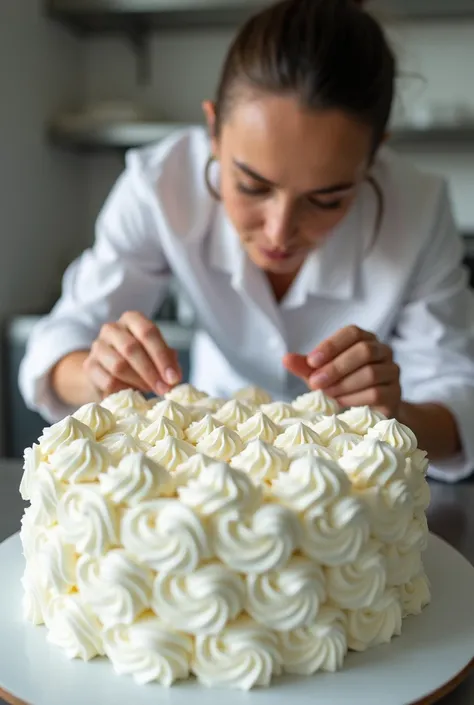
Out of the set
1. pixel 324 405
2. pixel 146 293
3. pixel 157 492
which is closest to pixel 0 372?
pixel 146 293

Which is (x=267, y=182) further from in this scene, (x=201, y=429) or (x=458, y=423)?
(x=458, y=423)

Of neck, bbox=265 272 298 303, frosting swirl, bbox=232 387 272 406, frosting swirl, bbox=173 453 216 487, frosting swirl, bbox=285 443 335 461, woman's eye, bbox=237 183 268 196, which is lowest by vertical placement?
neck, bbox=265 272 298 303

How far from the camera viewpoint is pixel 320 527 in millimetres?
708

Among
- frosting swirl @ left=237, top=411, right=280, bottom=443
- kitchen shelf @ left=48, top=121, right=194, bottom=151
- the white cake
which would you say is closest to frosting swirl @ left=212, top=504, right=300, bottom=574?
the white cake

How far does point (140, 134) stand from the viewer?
2.53 m

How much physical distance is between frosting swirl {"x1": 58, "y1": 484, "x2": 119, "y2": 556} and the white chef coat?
0.75 m

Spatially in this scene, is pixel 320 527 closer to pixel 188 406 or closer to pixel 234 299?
pixel 188 406

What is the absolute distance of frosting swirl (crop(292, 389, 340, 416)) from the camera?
3.36 feet

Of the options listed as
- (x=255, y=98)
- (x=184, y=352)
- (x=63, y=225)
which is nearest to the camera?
(x=255, y=98)

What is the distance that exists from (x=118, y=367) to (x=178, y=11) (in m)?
1.73

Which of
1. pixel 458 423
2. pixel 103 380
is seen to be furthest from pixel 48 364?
pixel 458 423

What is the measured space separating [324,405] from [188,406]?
18 centimetres

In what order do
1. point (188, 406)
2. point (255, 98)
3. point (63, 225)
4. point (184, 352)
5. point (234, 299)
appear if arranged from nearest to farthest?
1. point (188, 406)
2. point (255, 98)
3. point (234, 299)
4. point (184, 352)
5. point (63, 225)

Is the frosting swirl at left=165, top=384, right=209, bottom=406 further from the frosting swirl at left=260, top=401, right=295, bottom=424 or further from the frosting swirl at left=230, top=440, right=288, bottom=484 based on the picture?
the frosting swirl at left=230, top=440, right=288, bottom=484
